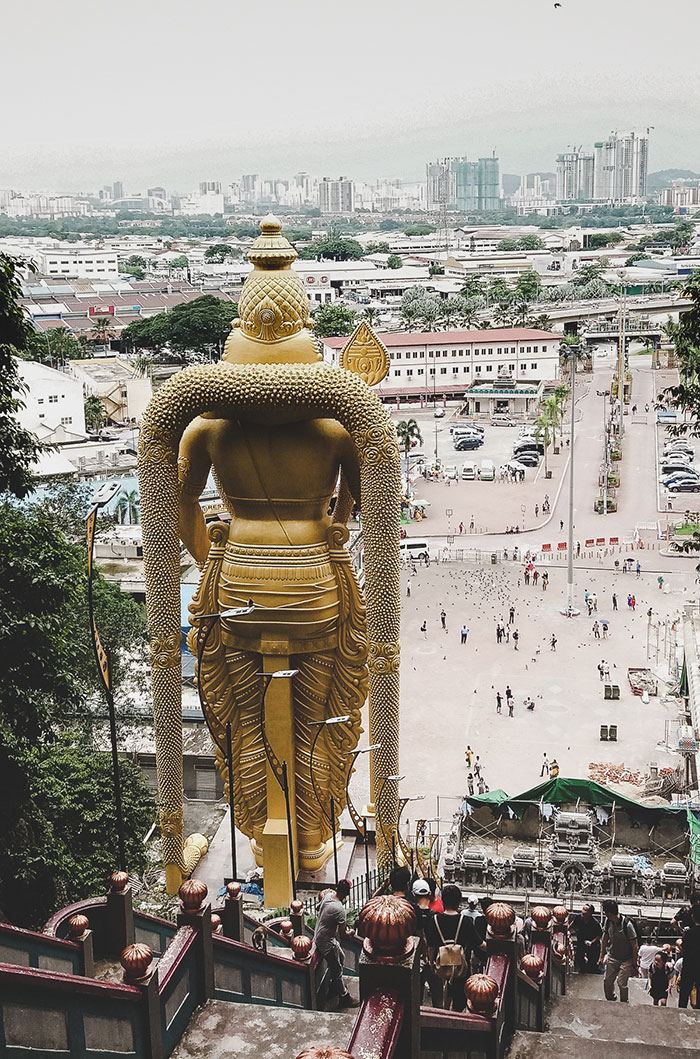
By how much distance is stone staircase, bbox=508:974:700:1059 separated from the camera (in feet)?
19.6

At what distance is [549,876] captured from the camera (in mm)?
17250

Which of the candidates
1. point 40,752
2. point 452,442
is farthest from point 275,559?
point 452,442

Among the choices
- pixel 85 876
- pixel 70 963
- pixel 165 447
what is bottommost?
pixel 85 876

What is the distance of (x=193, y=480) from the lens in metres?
12.4

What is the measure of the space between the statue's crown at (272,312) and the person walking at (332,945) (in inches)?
228

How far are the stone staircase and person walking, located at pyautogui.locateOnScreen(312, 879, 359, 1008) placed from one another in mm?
1341

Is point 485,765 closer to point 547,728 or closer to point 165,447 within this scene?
point 547,728

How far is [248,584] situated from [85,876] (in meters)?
4.32

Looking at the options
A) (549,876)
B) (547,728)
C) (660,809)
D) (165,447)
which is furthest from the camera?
(547,728)

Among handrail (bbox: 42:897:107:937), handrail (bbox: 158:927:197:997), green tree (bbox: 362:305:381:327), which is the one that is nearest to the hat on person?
handrail (bbox: 42:897:107:937)

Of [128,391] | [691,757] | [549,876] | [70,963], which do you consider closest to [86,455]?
[128,391]

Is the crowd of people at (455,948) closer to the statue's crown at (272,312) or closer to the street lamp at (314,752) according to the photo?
the street lamp at (314,752)

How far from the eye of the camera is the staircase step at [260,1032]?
555cm

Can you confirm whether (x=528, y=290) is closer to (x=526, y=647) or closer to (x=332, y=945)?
(x=526, y=647)
